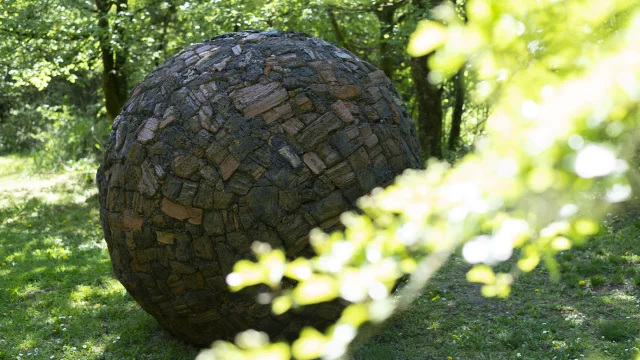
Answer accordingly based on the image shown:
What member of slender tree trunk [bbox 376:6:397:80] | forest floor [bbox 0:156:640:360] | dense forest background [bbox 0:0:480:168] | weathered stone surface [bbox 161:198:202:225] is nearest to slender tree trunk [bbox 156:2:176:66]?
dense forest background [bbox 0:0:480:168]

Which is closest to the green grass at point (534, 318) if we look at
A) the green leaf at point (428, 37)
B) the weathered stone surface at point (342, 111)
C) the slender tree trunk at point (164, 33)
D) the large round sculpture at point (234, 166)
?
the large round sculpture at point (234, 166)

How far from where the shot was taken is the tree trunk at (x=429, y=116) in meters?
9.87

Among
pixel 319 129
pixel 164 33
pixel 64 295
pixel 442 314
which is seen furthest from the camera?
pixel 164 33

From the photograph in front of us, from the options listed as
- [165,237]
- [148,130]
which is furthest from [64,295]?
[148,130]

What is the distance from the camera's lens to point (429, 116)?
32.8ft

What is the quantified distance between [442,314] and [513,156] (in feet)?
14.0

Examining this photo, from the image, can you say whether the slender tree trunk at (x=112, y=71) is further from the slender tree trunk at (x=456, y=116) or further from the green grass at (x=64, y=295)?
the slender tree trunk at (x=456, y=116)

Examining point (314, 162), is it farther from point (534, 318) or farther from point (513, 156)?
point (513, 156)

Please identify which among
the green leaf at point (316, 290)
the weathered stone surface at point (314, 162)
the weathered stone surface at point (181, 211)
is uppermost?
the green leaf at point (316, 290)

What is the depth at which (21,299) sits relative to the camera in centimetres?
627

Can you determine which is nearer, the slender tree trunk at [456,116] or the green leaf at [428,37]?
the green leaf at [428,37]

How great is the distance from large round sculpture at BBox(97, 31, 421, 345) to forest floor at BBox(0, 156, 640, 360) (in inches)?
29.5

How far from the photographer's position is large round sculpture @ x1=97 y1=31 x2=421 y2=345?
4082 mm

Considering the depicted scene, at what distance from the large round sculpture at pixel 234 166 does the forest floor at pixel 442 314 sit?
748mm
